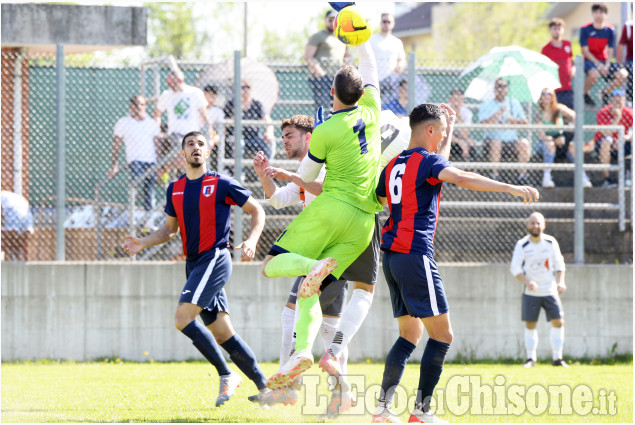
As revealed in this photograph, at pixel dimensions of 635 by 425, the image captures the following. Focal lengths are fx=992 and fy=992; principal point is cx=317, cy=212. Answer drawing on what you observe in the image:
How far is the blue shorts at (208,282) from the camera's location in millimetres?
8305

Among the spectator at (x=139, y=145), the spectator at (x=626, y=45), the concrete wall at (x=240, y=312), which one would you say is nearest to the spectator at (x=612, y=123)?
the spectator at (x=626, y=45)

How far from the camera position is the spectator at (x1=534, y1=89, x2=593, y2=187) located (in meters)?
13.8

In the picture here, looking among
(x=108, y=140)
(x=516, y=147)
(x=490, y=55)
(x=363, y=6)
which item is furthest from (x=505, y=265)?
(x=363, y=6)

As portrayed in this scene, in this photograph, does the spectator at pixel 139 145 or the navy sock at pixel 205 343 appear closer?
the navy sock at pixel 205 343

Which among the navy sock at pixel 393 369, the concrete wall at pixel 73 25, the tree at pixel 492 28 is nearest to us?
the navy sock at pixel 393 369

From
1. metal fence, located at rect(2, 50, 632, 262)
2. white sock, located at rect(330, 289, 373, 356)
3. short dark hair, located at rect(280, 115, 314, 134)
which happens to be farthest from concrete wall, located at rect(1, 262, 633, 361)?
white sock, located at rect(330, 289, 373, 356)

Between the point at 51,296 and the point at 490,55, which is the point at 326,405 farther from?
the point at 490,55

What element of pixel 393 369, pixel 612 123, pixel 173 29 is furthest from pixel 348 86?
pixel 173 29

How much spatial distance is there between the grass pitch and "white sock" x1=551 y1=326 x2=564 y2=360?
0.59 meters

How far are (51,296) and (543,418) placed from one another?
7516 mm

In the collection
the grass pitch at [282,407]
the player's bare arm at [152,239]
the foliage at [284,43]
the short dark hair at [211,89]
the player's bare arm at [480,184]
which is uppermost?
the foliage at [284,43]

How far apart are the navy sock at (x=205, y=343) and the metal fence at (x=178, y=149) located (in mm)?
4666

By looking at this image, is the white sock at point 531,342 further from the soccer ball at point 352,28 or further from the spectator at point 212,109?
the soccer ball at point 352,28

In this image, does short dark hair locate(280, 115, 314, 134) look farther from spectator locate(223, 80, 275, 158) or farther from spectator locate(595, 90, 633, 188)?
spectator locate(595, 90, 633, 188)
